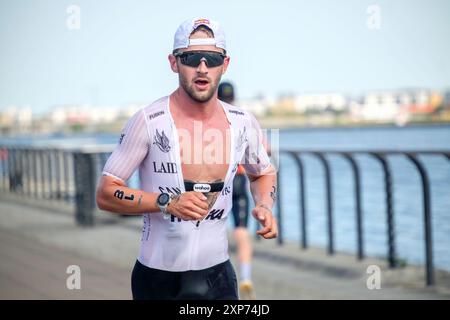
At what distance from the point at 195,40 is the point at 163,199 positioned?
68cm

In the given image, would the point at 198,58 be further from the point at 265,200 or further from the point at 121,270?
the point at 121,270

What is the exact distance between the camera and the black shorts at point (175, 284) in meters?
3.61

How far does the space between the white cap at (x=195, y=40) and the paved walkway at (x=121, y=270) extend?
4.15 metres

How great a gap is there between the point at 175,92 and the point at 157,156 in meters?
0.31

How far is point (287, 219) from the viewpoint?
18250 mm

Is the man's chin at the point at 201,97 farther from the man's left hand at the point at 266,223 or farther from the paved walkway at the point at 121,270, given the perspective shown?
the paved walkway at the point at 121,270

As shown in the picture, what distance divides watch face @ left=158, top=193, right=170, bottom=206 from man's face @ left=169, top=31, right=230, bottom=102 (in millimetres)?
419

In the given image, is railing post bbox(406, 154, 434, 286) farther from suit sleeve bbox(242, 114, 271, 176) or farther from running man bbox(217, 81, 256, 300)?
suit sleeve bbox(242, 114, 271, 176)

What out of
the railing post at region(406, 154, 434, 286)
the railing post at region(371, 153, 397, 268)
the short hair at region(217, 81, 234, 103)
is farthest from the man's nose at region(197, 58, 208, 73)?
the railing post at region(371, 153, 397, 268)

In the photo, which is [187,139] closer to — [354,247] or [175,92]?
[175,92]

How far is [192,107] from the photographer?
140 inches

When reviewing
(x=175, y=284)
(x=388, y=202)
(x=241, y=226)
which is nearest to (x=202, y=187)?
(x=175, y=284)

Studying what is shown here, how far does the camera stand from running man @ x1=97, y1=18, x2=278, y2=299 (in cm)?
349
